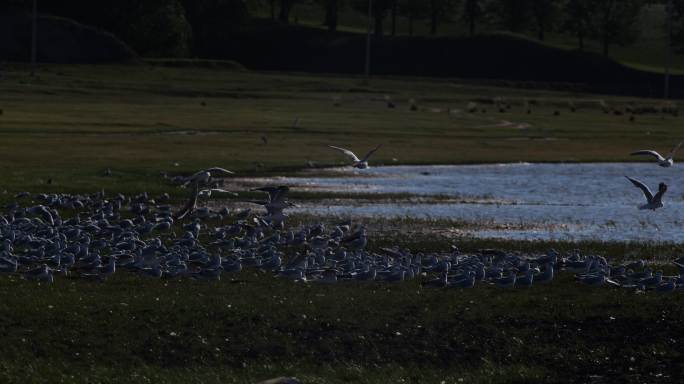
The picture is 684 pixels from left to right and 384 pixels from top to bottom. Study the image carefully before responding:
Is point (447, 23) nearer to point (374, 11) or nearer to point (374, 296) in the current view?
point (374, 11)

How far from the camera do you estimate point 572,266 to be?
2056 centimetres

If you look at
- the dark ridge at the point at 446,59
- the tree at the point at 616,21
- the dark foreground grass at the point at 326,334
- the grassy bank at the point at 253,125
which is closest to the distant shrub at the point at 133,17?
the dark ridge at the point at 446,59

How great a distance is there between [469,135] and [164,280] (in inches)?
1522

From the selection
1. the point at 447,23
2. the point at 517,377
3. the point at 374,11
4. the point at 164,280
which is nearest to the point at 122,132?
the point at 164,280

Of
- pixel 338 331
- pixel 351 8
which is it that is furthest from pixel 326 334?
pixel 351 8

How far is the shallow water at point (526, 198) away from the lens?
2784 centimetres

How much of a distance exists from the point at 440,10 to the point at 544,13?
11.8m

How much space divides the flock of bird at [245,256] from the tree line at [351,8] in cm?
8839

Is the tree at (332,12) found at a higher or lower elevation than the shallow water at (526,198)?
higher

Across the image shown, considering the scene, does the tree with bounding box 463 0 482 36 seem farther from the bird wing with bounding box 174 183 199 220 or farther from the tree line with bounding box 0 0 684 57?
the bird wing with bounding box 174 183 199 220

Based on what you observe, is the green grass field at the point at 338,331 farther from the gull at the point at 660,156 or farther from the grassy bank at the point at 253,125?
the grassy bank at the point at 253,125

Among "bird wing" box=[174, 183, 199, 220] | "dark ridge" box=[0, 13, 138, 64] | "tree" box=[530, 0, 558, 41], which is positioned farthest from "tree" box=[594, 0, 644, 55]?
"bird wing" box=[174, 183, 199, 220]

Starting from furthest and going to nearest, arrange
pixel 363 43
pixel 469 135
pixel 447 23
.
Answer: pixel 447 23, pixel 363 43, pixel 469 135

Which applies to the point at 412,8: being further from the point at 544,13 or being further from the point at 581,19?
the point at 581,19
